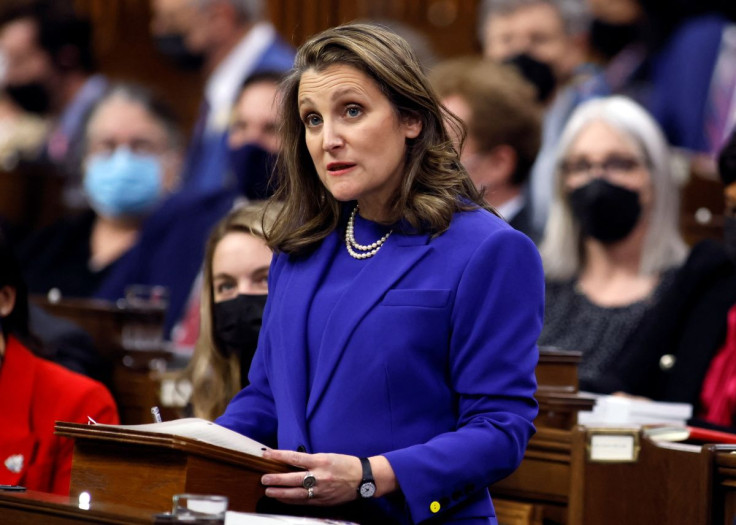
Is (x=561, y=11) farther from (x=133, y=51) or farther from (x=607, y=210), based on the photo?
(x=133, y=51)

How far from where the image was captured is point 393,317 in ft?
6.79

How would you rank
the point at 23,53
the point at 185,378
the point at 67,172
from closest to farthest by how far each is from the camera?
the point at 185,378, the point at 67,172, the point at 23,53

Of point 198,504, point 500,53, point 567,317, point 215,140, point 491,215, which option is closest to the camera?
point 198,504

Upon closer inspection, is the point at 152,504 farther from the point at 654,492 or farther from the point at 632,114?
the point at 632,114

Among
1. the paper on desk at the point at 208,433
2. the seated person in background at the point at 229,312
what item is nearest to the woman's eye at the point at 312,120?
the paper on desk at the point at 208,433

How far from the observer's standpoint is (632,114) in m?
4.73

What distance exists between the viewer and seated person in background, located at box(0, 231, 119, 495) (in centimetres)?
284

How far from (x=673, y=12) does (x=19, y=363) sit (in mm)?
4060

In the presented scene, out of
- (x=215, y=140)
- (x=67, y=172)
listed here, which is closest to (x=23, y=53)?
(x=67, y=172)

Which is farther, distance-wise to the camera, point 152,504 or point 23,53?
point 23,53

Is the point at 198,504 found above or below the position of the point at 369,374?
below

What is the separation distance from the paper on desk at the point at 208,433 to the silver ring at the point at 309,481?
0.29ft

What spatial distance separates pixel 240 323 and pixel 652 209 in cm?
201

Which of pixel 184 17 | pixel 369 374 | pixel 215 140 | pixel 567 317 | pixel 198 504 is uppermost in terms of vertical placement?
pixel 184 17
